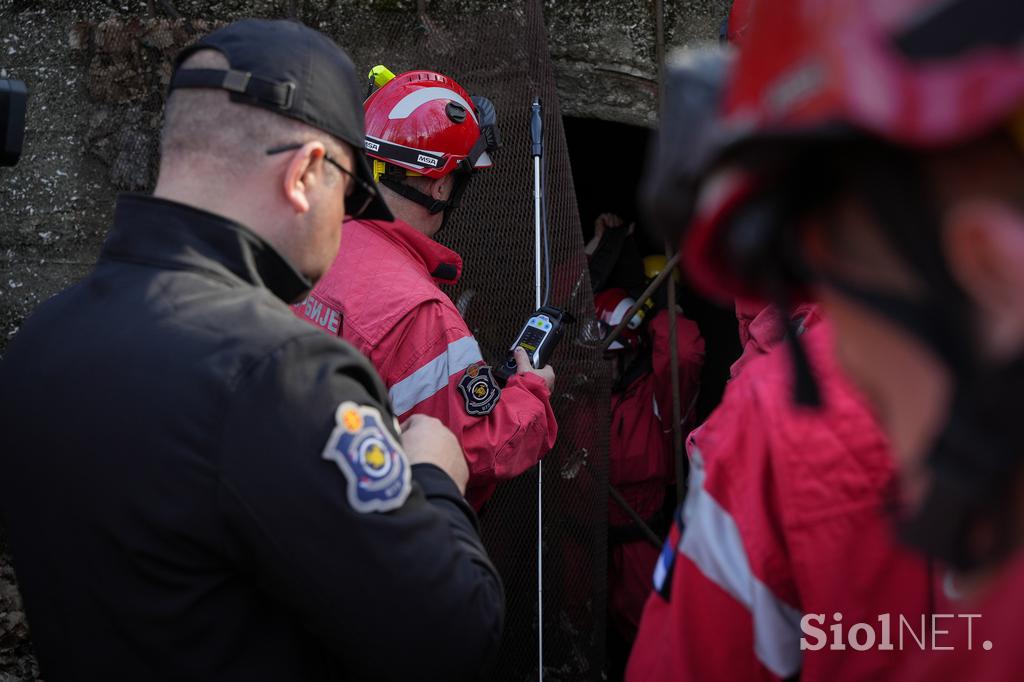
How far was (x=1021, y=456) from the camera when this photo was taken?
2.09 feet

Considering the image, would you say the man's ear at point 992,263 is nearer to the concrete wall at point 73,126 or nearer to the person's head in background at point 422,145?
the person's head in background at point 422,145

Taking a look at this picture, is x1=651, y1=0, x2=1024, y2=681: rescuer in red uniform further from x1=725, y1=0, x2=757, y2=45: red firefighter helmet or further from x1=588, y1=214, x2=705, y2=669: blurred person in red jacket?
x1=588, y1=214, x2=705, y2=669: blurred person in red jacket

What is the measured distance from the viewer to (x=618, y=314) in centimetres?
484

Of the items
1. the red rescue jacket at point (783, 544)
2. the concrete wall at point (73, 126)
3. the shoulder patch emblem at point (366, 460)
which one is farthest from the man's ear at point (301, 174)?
the concrete wall at point (73, 126)

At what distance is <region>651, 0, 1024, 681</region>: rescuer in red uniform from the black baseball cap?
100 centimetres

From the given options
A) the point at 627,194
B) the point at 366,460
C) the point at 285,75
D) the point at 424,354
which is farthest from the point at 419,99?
the point at 627,194

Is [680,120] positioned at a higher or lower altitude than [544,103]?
higher

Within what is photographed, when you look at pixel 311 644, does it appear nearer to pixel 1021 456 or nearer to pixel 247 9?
pixel 1021 456

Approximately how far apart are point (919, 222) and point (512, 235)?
2631 mm

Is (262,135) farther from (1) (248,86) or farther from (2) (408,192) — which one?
(2) (408,192)

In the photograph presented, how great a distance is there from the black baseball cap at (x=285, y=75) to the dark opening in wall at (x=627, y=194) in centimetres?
377

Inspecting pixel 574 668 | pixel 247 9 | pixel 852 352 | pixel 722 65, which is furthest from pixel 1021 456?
pixel 247 9

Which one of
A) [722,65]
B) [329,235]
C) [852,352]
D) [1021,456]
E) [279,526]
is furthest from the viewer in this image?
[329,235]

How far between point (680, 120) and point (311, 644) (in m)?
1.05
